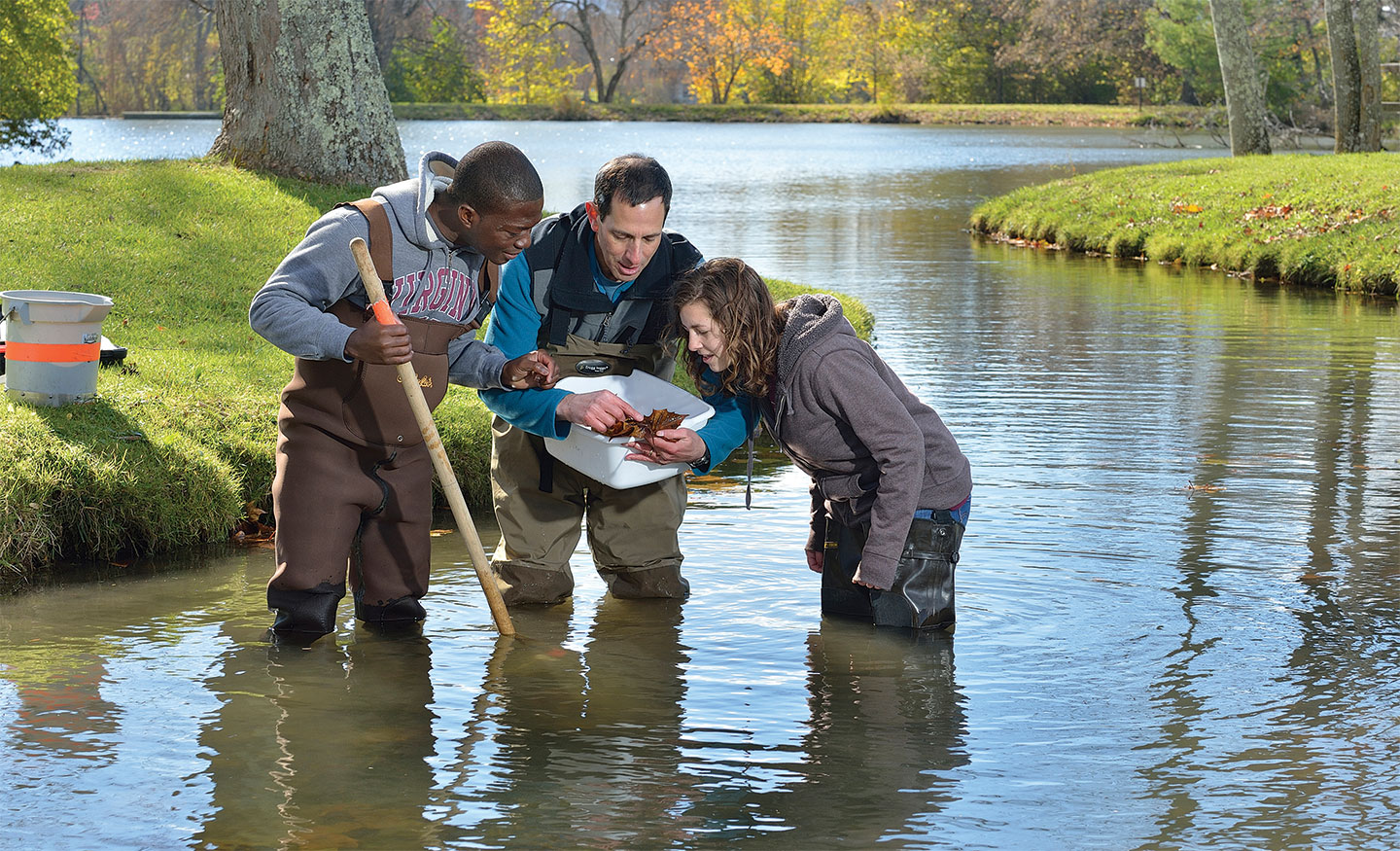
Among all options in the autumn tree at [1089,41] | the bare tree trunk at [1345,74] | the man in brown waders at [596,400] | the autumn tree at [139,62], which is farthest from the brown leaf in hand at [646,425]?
the autumn tree at [139,62]

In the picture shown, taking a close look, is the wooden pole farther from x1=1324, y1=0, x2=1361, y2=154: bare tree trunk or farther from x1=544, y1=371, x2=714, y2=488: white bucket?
x1=1324, y1=0, x2=1361, y2=154: bare tree trunk

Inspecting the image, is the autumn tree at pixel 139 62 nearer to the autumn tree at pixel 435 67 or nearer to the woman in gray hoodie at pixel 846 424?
the autumn tree at pixel 435 67

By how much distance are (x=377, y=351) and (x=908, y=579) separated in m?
1.88

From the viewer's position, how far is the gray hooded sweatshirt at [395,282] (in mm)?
Answer: 4074

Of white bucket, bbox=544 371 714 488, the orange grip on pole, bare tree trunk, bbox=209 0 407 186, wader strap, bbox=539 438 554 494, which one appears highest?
bare tree trunk, bbox=209 0 407 186

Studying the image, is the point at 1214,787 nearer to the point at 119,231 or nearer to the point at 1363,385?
the point at 1363,385

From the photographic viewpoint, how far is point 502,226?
4254 mm

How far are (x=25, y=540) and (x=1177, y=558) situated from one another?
4.50 meters

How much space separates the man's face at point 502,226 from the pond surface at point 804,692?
1.38m

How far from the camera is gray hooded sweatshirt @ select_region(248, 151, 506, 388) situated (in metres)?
4.07

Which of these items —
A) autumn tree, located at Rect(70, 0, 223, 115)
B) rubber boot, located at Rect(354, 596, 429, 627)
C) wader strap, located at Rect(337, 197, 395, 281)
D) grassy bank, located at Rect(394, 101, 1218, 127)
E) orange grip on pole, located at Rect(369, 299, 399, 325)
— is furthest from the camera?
autumn tree, located at Rect(70, 0, 223, 115)

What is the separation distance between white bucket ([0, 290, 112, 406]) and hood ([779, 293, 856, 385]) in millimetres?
2915

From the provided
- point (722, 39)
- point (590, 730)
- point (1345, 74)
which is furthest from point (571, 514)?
point (722, 39)

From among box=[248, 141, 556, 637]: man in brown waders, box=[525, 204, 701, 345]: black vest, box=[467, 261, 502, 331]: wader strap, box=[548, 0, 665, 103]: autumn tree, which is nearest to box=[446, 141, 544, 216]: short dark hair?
box=[248, 141, 556, 637]: man in brown waders
